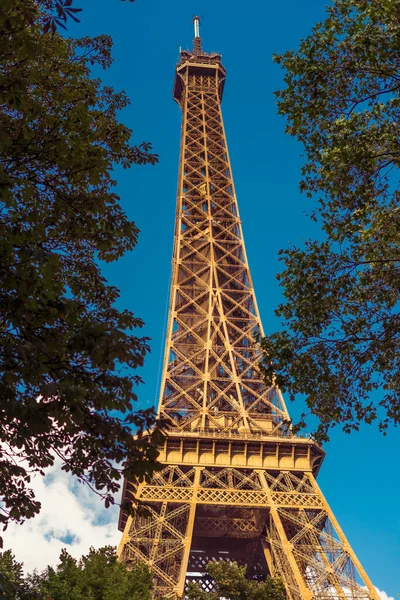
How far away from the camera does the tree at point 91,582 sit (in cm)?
1983

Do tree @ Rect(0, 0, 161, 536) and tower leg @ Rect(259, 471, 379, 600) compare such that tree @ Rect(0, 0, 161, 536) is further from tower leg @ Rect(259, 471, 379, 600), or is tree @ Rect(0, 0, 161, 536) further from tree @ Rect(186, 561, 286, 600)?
tower leg @ Rect(259, 471, 379, 600)

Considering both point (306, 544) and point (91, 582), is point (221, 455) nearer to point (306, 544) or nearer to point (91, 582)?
point (306, 544)

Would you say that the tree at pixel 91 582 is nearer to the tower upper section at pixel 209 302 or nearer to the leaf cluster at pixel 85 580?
the leaf cluster at pixel 85 580

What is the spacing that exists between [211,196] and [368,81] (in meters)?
37.4

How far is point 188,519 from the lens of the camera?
30016 millimetres

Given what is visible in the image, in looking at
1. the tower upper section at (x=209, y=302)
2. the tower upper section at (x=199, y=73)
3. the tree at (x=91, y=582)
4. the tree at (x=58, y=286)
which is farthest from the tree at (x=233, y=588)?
the tower upper section at (x=199, y=73)

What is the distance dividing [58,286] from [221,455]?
27.3 m

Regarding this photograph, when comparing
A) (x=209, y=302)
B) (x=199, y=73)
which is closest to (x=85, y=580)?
(x=209, y=302)

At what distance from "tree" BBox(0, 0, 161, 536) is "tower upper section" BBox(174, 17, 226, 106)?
4867 centimetres

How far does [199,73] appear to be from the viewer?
5850 cm

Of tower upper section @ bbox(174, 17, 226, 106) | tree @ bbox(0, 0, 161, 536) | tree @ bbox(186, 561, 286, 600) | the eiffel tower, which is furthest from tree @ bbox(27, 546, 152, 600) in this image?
tower upper section @ bbox(174, 17, 226, 106)

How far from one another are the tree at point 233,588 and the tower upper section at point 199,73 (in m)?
41.9

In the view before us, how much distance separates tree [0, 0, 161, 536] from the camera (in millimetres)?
6812

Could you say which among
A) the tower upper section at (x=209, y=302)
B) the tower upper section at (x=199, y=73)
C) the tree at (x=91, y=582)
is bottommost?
the tree at (x=91, y=582)
